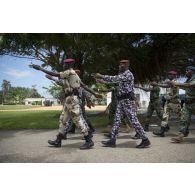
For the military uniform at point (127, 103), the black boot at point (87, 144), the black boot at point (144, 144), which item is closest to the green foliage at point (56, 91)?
the black boot at point (87, 144)

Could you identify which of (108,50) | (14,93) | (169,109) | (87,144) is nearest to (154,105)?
(169,109)

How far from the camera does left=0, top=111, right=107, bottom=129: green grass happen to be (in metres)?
6.52

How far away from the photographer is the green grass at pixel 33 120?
6.52 meters

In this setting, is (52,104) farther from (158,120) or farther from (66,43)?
(158,120)

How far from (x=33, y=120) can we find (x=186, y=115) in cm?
352

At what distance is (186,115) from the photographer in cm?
668

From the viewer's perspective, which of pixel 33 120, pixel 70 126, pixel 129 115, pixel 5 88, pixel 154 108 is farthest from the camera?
pixel 33 120

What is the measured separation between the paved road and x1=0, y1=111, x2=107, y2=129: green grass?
24cm

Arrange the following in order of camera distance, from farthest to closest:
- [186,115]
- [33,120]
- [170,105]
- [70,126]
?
[33,120]
[170,105]
[70,126]
[186,115]

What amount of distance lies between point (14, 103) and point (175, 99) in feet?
11.2

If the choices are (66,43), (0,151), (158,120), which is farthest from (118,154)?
(158,120)

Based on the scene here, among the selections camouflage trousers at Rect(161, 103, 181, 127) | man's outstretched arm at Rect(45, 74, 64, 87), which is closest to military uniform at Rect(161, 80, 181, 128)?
camouflage trousers at Rect(161, 103, 181, 127)

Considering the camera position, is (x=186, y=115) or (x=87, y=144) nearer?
(x=87, y=144)

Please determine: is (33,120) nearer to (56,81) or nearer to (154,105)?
(56,81)
